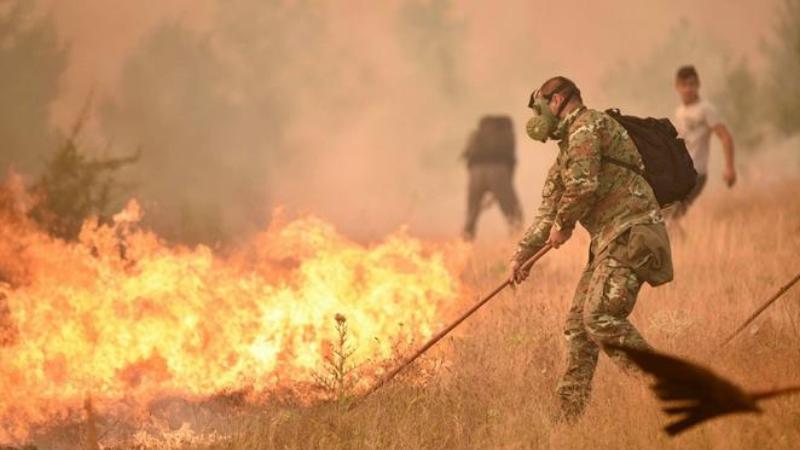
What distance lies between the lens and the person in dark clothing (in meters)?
11.8

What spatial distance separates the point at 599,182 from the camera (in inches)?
191

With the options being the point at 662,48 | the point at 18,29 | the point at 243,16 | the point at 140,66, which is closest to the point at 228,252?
the point at 18,29

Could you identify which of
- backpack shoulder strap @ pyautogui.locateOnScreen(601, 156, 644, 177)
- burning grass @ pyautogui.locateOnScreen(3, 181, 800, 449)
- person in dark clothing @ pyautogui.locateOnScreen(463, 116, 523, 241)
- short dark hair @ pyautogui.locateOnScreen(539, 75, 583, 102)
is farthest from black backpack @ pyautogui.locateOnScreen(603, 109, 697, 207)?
person in dark clothing @ pyautogui.locateOnScreen(463, 116, 523, 241)

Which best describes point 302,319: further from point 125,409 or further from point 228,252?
point 228,252

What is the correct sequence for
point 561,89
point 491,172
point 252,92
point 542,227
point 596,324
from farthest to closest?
point 252,92 < point 491,172 < point 542,227 < point 561,89 < point 596,324

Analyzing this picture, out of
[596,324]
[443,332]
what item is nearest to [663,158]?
[596,324]

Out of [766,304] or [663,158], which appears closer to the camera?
[663,158]

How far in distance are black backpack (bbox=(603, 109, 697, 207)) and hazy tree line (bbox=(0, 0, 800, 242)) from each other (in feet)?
25.7

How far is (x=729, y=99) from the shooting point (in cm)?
2373

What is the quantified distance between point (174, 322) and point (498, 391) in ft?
7.64

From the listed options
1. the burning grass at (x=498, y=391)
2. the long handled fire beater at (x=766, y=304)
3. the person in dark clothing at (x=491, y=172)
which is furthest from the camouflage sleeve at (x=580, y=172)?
the person in dark clothing at (x=491, y=172)

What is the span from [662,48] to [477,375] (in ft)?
86.7

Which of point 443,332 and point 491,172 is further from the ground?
point 491,172

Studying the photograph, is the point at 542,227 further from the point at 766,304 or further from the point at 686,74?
the point at 686,74
